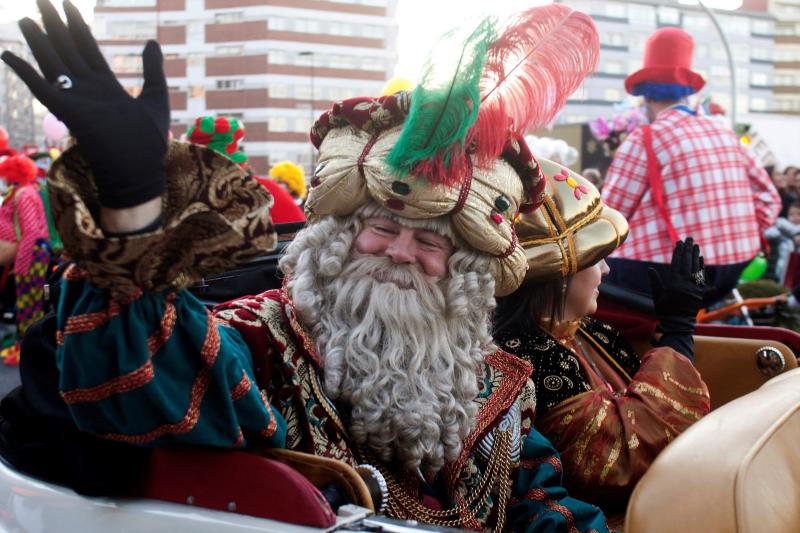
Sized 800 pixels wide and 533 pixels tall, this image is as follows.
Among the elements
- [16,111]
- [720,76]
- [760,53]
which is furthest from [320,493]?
[720,76]

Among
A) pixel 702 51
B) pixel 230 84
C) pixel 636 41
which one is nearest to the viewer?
pixel 230 84

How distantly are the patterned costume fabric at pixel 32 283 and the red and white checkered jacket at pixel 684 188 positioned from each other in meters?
4.63

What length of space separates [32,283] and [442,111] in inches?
232

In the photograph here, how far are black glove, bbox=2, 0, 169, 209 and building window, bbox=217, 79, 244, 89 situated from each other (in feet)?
34.5

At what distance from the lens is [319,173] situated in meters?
2.00

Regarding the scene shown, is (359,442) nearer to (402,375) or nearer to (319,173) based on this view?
(402,375)

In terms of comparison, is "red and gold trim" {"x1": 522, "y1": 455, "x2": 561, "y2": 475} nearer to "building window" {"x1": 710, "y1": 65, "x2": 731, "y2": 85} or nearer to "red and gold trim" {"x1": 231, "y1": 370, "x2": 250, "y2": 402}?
"red and gold trim" {"x1": 231, "y1": 370, "x2": 250, "y2": 402}

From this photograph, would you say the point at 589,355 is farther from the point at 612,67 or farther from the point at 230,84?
the point at 612,67

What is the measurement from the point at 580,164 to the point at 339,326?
9.43 metres

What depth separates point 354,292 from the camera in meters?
1.95

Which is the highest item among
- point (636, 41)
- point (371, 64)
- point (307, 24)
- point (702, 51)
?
point (702, 51)

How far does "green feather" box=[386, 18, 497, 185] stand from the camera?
6.06 feet

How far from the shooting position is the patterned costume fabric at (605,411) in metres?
2.25

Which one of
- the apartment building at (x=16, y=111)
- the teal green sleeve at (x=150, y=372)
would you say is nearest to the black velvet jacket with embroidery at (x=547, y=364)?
the teal green sleeve at (x=150, y=372)
